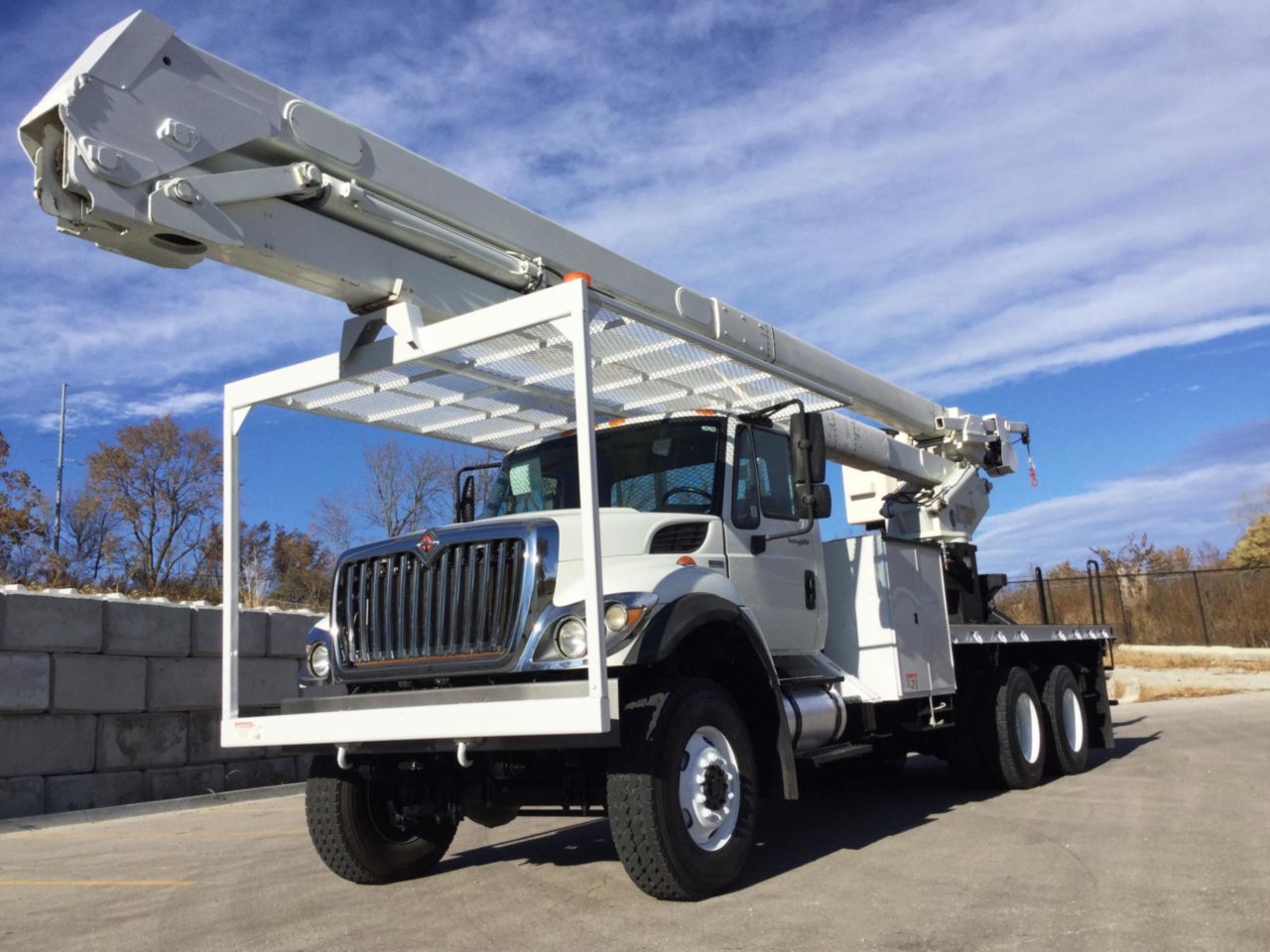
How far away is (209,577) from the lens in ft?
119

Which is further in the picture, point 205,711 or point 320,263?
point 205,711

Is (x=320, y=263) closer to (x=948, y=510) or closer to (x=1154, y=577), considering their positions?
(x=948, y=510)

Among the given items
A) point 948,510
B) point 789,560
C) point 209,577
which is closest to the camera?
point 789,560

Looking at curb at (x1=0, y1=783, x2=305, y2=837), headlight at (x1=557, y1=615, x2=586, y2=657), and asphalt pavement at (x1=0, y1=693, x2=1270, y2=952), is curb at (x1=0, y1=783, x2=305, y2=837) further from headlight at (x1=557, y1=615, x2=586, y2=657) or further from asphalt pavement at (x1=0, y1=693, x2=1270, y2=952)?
headlight at (x1=557, y1=615, x2=586, y2=657)

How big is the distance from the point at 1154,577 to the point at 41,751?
98.5 feet

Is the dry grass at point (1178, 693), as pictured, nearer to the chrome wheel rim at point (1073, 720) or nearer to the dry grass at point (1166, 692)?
the dry grass at point (1166, 692)

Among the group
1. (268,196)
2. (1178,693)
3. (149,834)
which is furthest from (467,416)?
(1178,693)

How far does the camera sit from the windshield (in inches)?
268

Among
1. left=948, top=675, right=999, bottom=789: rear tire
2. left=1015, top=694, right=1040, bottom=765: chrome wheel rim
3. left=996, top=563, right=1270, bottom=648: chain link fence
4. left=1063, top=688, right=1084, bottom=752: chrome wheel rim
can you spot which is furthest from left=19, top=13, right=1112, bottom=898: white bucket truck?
left=996, top=563, right=1270, bottom=648: chain link fence

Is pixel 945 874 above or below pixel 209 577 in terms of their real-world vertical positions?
below

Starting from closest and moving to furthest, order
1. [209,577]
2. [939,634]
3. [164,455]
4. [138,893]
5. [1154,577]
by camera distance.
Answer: [138,893]
[939,634]
[1154,577]
[209,577]
[164,455]

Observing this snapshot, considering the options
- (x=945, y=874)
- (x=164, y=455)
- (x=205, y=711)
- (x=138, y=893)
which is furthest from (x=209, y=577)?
(x=945, y=874)

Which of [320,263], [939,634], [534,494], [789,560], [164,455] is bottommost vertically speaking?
[939,634]

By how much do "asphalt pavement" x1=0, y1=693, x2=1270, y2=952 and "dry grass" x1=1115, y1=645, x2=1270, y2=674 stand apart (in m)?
18.4
